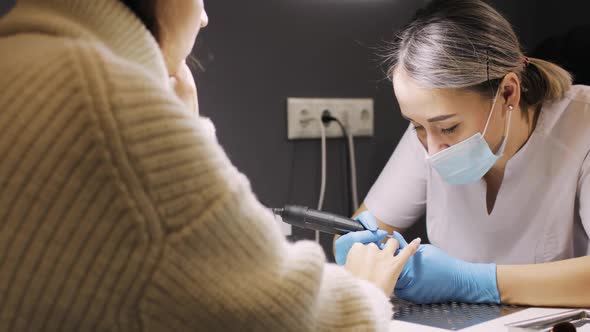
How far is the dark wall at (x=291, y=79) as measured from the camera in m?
1.57

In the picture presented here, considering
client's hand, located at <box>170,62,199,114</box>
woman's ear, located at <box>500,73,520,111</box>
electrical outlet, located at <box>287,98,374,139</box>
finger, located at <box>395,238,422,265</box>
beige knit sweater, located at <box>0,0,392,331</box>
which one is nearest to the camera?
beige knit sweater, located at <box>0,0,392,331</box>

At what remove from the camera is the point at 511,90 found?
4.37ft

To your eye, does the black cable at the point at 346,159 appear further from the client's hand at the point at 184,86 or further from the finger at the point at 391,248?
the client's hand at the point at 184,86

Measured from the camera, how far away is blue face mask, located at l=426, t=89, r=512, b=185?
4.32 feet

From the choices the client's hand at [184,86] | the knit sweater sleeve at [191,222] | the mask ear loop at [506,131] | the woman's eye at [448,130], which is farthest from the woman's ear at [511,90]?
the knit sweater sleeve at [191,222]

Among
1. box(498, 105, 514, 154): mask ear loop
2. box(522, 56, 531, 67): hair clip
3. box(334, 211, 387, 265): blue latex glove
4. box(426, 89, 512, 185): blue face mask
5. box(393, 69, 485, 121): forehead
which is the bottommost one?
box(334, 211, 387, 265): blue latex glove

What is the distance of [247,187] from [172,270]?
100 mm

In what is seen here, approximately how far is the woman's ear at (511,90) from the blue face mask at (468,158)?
0.02 meters

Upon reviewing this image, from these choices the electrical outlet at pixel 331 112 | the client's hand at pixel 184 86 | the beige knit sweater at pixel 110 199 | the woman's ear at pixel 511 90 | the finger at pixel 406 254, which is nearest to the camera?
the beige knit sweater at pixel 110 199

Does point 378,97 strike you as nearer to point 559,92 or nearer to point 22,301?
point 559,92

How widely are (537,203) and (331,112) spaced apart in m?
0.63

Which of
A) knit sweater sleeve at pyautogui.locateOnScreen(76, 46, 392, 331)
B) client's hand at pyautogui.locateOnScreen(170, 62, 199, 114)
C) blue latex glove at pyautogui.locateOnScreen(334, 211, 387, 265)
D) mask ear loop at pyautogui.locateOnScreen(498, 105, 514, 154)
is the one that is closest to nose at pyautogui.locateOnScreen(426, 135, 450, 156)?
mask ear loop at pyautogui.locateOnScreen(498, 105, 514, 154)

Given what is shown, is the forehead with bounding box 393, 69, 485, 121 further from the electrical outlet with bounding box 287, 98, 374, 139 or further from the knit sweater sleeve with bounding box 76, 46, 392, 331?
the knit sweater sleeve with bounding box 76, 46, 392, 331

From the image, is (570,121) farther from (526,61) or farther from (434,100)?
(434,100)
